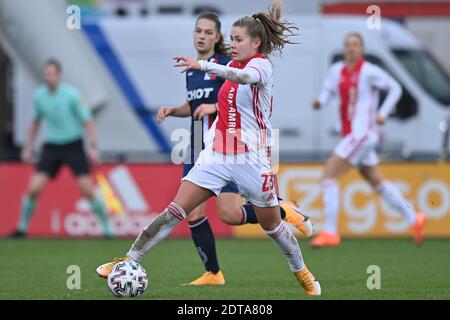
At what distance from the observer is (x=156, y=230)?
30.6 ft

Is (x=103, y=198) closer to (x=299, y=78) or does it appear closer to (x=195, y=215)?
(x=299, y=78)

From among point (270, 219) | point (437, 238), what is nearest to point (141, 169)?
point (437, 238)

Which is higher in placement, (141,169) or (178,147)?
(178,147)

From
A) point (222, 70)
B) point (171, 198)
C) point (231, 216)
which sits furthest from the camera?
point (171, 198)

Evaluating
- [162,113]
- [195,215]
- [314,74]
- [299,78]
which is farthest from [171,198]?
[162,113]

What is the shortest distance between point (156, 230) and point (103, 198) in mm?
8215

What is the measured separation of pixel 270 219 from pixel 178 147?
248 cm

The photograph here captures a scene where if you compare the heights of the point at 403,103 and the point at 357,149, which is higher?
the point at 357,149

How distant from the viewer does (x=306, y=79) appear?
21.4 metres

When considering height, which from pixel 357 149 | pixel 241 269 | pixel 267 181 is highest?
pixel 267 181

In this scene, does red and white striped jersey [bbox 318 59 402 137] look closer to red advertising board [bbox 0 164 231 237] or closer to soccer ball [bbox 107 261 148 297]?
red advertising board [bbox 0 164 231 237]
